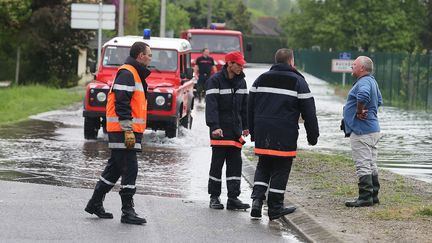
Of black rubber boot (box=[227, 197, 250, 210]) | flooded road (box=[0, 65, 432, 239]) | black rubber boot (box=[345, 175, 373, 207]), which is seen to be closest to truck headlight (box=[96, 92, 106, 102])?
flooded road (box=[0, 65, 432, 239])

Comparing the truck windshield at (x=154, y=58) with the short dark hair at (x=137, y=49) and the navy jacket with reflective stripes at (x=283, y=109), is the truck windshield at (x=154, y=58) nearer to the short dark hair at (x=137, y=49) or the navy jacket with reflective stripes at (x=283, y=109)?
the navy jacket with reflective stripes at (x=283, y=109)

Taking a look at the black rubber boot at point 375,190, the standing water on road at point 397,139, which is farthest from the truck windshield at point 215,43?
the black rubber boot at point 375,190

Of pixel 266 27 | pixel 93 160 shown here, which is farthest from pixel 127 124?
pixel 266 27

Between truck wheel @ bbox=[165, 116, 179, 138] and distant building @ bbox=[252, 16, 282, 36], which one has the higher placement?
distant building @ bbox=[252, 16, 282, 36]

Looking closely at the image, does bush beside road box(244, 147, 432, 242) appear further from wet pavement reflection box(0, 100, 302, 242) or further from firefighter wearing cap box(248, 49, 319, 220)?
wet pavement reflection box(0, 100, 302, 242)

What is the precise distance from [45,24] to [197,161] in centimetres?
2430

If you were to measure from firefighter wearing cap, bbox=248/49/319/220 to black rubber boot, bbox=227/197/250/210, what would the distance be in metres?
0.60

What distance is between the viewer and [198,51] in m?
36.2

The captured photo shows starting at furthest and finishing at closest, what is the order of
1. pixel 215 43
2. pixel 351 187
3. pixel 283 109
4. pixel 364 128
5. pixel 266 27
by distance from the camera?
pixel 266 27, pixel 215 43, pixel 351 187, pixel 364 128, pixel 283 109

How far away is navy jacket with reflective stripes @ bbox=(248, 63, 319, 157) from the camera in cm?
1108

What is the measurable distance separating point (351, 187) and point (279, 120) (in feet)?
8.32

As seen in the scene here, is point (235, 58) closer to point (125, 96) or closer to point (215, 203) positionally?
point (215, 203)

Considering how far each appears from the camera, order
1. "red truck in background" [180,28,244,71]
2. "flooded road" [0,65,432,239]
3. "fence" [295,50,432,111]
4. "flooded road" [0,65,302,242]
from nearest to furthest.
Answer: "flooded road" [0,65,302,242] < "flooded road" [0,65,432,239] < "red truck in background" [180,28,244,71] < "fence" [295,50,432,111]

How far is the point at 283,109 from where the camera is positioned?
36.4ft
